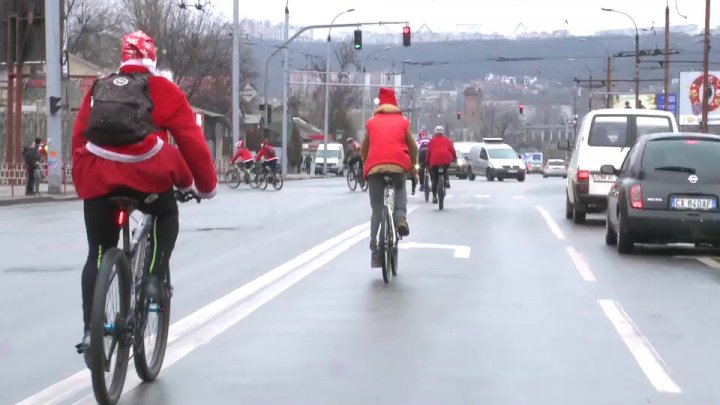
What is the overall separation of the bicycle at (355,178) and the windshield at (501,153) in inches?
766

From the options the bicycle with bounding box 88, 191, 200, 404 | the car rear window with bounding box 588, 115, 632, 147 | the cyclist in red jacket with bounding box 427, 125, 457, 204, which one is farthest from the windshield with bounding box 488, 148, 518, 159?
the bicycle with bounding box 88, 191, 200, 404

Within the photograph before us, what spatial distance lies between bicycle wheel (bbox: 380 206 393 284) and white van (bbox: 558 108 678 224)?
9.04 m

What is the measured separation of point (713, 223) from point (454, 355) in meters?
7.39

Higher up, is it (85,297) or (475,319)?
(85,297)

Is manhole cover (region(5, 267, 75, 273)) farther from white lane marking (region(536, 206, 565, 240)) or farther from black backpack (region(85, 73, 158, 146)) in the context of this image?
white lane marking (region(536, 206, 565, 240))

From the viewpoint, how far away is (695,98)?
67312mm

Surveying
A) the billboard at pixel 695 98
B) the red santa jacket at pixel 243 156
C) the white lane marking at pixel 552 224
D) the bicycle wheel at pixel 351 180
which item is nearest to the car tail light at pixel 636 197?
the white lane marking at pixel 552 224

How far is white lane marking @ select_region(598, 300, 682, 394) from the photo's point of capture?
23.4 feet

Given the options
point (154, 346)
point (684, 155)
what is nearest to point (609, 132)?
point (684, 155)

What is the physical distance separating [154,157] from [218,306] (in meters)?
3.92

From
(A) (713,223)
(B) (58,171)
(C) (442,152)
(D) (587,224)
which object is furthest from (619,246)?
(B) (58,171)

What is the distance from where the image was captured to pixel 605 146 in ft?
69.2

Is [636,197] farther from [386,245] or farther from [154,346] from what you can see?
[154,346]

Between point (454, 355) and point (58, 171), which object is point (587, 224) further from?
point (58, 171)
